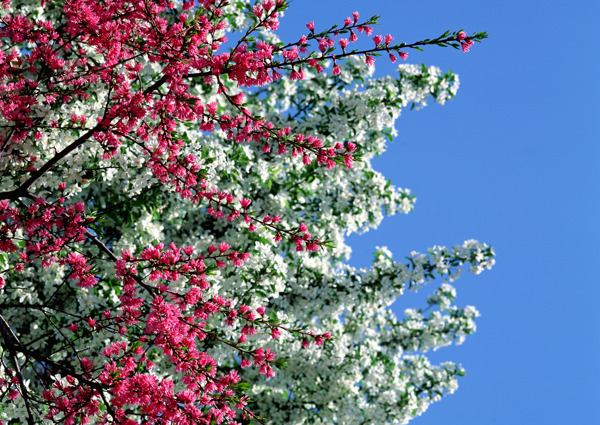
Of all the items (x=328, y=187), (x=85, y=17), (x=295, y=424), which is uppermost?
(x=328, y=187)

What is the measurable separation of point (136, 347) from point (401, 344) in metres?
6.84

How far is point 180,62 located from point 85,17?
30.1 inches

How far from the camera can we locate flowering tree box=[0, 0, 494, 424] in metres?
3.87

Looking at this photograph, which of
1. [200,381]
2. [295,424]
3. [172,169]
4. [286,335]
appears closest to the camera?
[200,381]

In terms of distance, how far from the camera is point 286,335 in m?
7.64

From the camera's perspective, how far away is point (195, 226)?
837cm

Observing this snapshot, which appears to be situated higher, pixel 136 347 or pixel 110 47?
pixel 110 47

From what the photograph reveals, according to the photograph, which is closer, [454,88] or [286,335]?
[286,335]

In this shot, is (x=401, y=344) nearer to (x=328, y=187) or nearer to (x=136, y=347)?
(x=328, y=187)

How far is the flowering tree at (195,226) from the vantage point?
152 inches

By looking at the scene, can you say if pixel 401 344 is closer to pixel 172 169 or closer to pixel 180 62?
pixel 172 169

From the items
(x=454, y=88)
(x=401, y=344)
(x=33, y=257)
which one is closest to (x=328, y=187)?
(x=454, y=88)

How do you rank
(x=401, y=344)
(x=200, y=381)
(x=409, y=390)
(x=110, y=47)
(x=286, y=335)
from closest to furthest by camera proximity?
(x=200, y=381)
(x=110, y=47)
(x=286, y=335)
(x=409, y=390)
(x=401, y=344)

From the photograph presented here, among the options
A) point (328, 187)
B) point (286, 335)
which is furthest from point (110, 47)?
point (328, 187)
